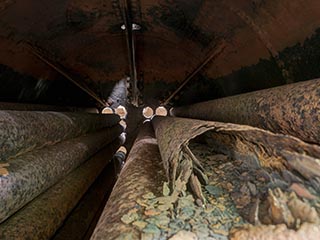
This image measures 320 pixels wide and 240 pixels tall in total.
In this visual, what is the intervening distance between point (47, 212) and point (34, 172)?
0.26 meters

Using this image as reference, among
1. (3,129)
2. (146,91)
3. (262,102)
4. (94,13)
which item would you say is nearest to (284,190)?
(262,102)

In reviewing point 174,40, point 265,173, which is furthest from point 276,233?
point 174,40

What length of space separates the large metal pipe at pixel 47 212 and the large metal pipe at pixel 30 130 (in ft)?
1.00

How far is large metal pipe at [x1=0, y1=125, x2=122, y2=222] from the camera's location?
46.4 inches

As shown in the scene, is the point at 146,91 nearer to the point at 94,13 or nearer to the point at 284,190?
the point at 94,13

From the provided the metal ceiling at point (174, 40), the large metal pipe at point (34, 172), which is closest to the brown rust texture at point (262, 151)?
the large metal pipe at point (34, 172)

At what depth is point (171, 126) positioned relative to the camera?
154cm

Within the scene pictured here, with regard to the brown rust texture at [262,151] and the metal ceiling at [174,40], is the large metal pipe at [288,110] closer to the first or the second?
the brown rust texture at [262,151]

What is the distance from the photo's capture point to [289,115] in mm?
1044

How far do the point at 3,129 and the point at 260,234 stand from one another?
124 centimetres

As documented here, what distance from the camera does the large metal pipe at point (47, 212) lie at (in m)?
1.26

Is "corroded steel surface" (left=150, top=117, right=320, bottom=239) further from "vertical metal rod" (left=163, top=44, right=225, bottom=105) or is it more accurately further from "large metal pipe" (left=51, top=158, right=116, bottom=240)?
"vertical metal rod" (left=163, top=44, right=225, bottom=105)

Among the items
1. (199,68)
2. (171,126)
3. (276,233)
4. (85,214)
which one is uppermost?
(199,68)

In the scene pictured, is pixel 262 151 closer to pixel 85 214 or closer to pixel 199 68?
pixel 85 214
